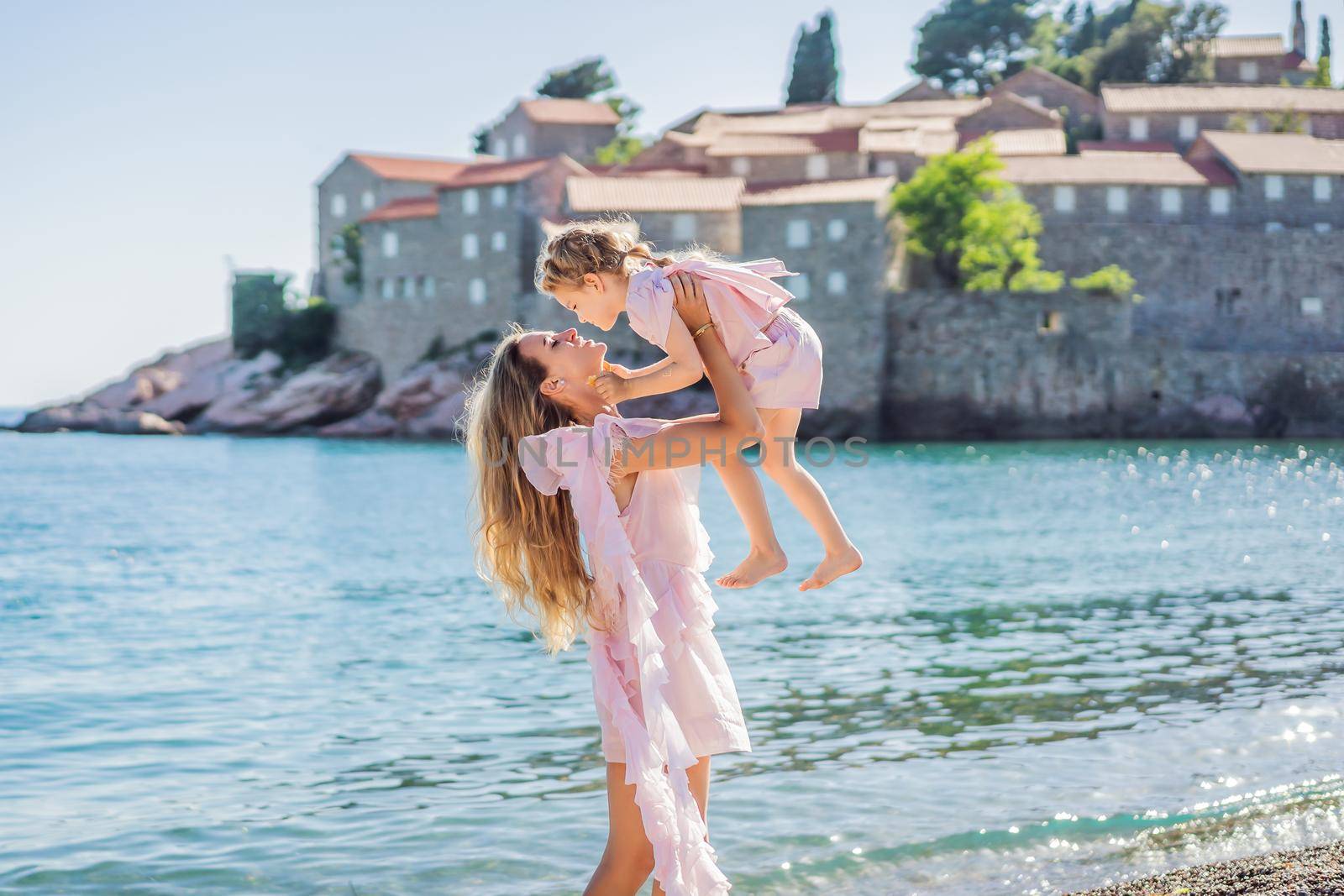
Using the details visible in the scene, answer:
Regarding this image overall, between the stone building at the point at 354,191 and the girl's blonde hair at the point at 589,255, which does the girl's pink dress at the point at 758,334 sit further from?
the stone building at the point at 354,191

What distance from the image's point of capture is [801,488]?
3.63 meters

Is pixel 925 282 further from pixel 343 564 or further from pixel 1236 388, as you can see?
pixel 343 564

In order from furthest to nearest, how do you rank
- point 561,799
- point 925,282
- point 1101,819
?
1. point 925,282
2. point 561,799
3. point 1101,819

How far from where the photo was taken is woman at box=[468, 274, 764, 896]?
331 cm

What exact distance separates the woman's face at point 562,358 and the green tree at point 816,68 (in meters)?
64.7

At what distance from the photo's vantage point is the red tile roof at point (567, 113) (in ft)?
202

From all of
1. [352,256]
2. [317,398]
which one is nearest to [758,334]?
[317,398]

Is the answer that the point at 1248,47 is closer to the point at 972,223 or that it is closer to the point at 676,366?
the point at 972,223

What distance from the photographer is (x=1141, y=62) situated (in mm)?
64688

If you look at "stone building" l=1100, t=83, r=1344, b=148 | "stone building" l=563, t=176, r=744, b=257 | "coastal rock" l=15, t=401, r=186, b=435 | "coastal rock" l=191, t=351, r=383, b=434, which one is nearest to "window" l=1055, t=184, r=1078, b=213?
"stone building" l=1100, t=83, r=1344, b=148

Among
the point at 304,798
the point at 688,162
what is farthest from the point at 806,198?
the point at 304,798

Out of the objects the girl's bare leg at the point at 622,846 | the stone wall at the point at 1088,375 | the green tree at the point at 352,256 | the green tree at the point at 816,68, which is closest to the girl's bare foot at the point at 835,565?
the girl's bare leg at the point at 622,846

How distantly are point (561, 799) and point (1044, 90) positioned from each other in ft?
198

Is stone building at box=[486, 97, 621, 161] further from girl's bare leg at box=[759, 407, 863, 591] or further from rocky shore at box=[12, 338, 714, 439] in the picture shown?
girl's bare leg at box=[759, 407, 863, 591]
